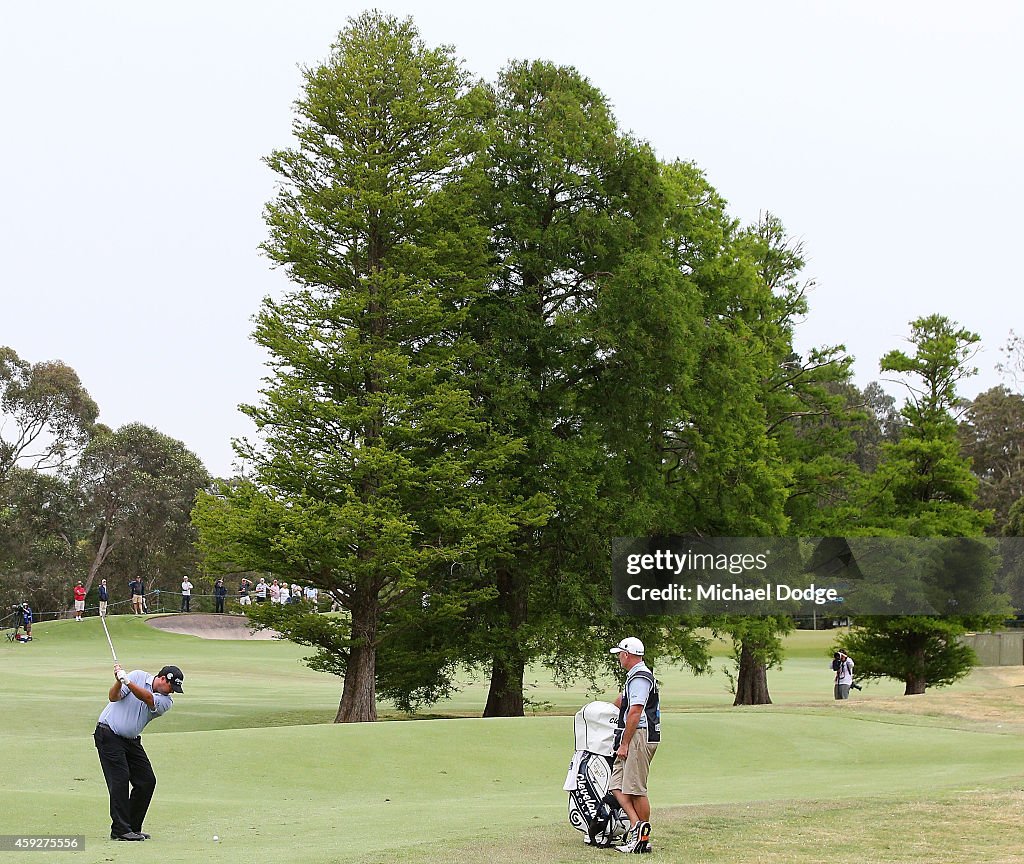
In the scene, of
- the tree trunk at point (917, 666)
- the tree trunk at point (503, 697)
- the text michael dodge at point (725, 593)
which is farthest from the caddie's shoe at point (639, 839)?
the tree trunk at point (917, 666)

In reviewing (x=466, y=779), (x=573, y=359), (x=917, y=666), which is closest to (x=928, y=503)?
(x=917, y=666)

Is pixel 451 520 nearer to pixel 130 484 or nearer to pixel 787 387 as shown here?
pixel 787 387

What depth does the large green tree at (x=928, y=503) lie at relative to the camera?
39.5m

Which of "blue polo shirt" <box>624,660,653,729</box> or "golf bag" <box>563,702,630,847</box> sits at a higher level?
"blue polo shirt" <box>624,660,653,729</box>

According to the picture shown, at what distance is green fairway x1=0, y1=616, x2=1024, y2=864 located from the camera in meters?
11.1

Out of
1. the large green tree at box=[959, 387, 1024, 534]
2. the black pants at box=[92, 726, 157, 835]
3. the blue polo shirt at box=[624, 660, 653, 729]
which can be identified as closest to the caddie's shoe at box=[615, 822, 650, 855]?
the blue polo shirt at box=[624, 660, 653, 729]

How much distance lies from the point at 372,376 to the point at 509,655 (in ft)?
23.3

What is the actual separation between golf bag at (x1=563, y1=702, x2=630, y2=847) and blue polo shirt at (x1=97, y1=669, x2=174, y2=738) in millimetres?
3744

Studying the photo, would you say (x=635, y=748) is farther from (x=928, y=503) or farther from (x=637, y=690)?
(x=928, y=503)

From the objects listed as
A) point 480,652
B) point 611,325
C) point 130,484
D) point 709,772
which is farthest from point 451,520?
point 130,484

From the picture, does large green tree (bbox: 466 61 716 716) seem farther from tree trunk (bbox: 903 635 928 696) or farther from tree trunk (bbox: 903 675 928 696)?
tree trunk (bbox: 903 675 928 696)

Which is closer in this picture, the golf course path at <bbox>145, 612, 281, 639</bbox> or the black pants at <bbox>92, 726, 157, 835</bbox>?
the black pants at <bbox>92, 726, 157, 835</bbox>

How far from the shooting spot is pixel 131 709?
1150 centimetres

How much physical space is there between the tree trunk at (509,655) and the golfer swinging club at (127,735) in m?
17.6
